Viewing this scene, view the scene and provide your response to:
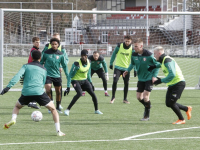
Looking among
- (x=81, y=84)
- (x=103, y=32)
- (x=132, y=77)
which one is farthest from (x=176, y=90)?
(x=103, y=32)

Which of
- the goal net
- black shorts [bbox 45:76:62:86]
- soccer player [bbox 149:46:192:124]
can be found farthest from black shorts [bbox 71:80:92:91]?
the goal net

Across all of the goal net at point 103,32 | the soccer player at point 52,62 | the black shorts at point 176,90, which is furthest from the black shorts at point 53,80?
the goal net at point 103,32

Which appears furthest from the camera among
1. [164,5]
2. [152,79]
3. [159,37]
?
[164,5]

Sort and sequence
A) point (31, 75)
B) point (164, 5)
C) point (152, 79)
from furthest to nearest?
1. point (164, 5)
2. point (152, 79)
3. point (31, 75)

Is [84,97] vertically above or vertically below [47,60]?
below

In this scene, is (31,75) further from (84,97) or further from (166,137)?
(84,97)

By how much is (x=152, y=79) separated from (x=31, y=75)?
125 inches

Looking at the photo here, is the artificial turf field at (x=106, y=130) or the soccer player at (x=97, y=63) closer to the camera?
the artificial turf field at (x=106, y=130)

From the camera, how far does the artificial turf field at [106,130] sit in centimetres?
728

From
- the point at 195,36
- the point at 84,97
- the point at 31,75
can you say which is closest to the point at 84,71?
the point at 31,75

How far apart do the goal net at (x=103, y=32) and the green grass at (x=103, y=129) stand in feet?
37.9

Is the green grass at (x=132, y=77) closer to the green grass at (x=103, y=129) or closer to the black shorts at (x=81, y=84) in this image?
the green grass at (x=103, y=129)

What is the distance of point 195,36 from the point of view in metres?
25.8

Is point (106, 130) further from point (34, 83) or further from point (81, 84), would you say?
point (81, 84)
